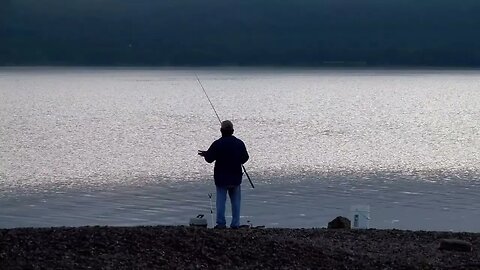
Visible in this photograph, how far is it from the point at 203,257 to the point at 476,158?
28.9m

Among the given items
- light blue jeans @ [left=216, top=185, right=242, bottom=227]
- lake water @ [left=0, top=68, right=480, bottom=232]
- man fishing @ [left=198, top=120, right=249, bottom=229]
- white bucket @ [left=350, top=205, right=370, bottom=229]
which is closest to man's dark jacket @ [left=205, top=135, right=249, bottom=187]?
man fishing @ [left=198, top=120, right=249, bottom=229]

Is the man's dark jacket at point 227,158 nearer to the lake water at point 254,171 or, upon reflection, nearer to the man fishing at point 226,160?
the man fishing at point 226,160

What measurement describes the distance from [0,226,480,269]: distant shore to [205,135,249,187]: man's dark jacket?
159 centimetres

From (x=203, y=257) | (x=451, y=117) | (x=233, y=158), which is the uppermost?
(x=451, y=117)

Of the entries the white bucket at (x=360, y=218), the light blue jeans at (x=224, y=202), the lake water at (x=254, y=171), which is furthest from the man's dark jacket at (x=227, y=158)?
the lake water at (x=254, y=171)

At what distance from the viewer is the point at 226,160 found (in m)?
13.1

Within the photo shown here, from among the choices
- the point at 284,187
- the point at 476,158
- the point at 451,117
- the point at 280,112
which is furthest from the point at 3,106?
the point at 284,187

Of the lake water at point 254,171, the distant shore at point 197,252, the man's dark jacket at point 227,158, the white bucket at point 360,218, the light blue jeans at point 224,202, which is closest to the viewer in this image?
the distant shore at point 197,252

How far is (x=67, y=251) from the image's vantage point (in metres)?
9.82

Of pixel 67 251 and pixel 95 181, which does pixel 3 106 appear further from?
pixel 67 251

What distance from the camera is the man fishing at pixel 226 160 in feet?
42.7

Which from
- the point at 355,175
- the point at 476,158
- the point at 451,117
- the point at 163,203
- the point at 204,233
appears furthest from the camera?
the point at 451,117

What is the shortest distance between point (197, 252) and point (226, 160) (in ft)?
10.0

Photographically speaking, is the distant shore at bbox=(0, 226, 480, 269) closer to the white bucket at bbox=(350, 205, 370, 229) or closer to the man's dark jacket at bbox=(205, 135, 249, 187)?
the man's dark jacket at bbox=(205, 135, 249, 187)
